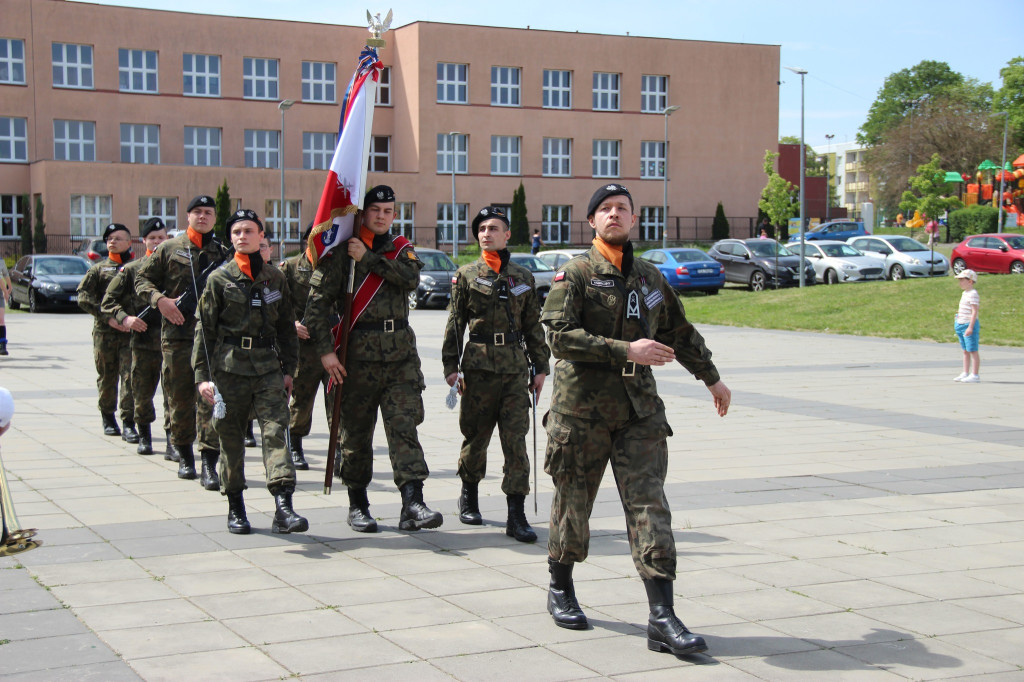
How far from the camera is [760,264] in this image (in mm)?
36969

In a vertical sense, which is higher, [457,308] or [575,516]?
[457,308]

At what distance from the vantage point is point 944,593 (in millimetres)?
5766

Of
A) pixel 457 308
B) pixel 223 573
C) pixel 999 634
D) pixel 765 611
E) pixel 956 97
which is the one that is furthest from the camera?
pixel 956 97

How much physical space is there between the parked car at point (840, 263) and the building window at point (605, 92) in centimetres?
2317

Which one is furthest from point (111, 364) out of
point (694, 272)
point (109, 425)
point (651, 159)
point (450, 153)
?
point (651, 159)

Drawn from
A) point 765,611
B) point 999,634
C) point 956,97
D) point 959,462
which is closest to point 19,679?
point 765,611

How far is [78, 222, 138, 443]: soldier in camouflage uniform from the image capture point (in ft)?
35.6

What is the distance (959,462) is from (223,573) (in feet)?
19.9

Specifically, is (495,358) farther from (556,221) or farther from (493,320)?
(556,221)

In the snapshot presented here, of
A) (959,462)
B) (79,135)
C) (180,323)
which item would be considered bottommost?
(959,462)

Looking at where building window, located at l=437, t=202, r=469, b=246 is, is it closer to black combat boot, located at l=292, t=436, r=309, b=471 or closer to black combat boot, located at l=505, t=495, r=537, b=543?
black combat boot, located at l=292, t=436, r=309, b=471

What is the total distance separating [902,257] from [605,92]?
25.6 metres

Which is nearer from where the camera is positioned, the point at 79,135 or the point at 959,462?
the point at 959,462

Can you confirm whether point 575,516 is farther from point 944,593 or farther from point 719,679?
point 944,593
